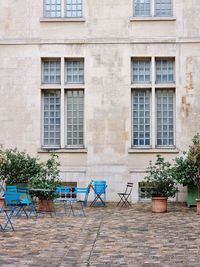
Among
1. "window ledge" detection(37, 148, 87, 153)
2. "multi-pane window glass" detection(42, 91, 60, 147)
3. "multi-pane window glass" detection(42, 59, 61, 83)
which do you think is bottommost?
"window ledge" detection(37, 148, 87, 153)

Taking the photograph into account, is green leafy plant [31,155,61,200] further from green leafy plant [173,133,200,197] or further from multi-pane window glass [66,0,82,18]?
multi-pane window glass [66,0,82,18]

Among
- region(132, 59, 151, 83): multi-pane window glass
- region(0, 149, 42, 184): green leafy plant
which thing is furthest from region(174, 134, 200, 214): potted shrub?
region(0, 149, 42, 184): green leafy plant

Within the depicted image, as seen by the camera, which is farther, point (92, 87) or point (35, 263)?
point (92, 87)

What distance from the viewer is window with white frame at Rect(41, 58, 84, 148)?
20.6 metres

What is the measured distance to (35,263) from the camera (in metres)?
8.97

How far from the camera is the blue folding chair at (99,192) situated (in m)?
19.2

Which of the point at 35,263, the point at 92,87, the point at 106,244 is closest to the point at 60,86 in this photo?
the point at 92,87

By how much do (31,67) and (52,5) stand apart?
2516 millimetres

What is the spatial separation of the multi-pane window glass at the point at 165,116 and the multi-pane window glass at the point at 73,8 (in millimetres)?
4171

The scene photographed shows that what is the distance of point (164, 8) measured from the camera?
68.2 feet

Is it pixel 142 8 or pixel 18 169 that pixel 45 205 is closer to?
pixel 18 169

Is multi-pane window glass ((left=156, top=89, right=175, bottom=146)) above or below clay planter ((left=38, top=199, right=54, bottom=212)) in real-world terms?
above

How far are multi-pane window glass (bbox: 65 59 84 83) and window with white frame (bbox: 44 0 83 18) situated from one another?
1710 millimetres

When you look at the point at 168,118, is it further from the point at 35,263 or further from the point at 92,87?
the point at 35,263
